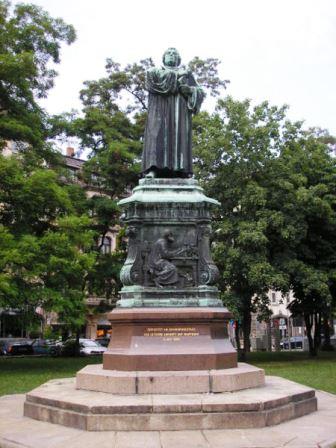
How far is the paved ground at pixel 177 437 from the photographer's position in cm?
640

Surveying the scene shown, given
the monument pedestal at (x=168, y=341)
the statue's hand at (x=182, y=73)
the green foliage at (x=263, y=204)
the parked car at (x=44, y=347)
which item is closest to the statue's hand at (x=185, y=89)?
the statue's hand at (x=182, y=73)

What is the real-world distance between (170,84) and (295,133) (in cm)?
1648

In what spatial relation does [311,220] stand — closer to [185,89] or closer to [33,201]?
[33,201]

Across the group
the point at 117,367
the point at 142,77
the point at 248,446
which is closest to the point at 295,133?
the point at 142,77

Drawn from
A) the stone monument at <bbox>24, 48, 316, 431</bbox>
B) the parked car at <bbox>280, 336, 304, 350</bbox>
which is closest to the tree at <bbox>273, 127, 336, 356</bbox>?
the stone monument at <bbox>24, 48, 316, 431</bbox>

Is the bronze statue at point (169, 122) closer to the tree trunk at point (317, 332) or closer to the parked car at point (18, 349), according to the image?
the tree trunk at point (317, 332)

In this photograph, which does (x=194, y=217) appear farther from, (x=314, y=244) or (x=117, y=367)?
(x=314, y=244)

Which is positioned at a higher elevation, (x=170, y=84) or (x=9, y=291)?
(x=170, y=84)

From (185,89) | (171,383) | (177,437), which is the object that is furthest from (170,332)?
(185,89)

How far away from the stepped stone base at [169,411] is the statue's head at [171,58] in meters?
6.44

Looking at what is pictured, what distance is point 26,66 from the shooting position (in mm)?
21578

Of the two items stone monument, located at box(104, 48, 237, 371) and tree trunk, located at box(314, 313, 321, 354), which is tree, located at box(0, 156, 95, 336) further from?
tree trunk, located at box(314, 313, 321, 354)

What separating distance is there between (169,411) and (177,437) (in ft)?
1.52

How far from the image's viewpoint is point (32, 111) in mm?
24406
